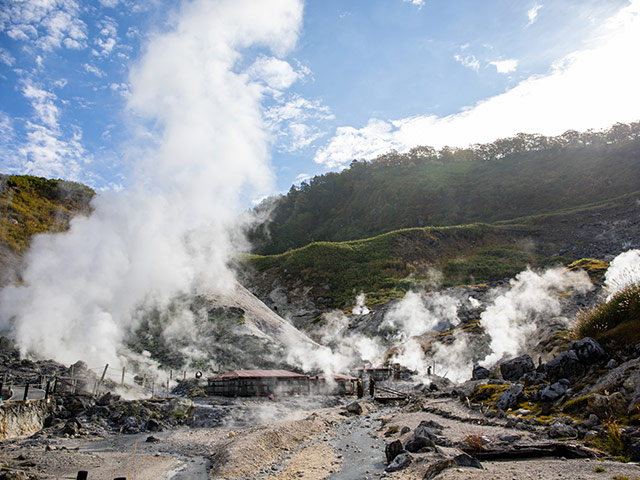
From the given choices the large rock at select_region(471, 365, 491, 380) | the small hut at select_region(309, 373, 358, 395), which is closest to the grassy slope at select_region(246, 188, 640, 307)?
the small hut at select_region(309, 373, 358, 395)

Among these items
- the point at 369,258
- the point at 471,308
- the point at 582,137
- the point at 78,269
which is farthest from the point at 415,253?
the point at 582,137

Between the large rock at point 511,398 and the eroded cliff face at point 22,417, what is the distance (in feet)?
77.3

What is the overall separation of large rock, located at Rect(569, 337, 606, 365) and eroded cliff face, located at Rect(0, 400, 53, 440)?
2669 centimetres

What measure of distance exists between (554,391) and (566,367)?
1572 millimetres

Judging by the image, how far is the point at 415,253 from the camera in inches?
3423

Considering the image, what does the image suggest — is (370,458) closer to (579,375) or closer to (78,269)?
(579,375)

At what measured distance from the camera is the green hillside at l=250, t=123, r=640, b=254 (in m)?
107

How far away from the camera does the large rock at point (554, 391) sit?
703 inches

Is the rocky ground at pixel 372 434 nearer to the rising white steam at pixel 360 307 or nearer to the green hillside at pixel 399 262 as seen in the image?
the rising white steam at pixel 360 307

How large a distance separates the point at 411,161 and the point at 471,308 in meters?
99.0

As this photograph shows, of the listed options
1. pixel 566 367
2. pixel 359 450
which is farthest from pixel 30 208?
pixel 566 367

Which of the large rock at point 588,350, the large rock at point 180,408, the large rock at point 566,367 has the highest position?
the large rock at point 588,350

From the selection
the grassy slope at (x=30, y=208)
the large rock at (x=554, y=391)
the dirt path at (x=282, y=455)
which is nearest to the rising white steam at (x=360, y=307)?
the dirt path at (x=282, y=455)

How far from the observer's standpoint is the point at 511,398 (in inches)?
787
